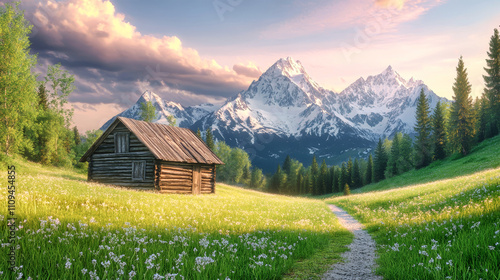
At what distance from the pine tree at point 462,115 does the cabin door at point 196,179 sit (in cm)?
6118

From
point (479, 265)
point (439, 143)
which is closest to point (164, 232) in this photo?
point (479, 265)

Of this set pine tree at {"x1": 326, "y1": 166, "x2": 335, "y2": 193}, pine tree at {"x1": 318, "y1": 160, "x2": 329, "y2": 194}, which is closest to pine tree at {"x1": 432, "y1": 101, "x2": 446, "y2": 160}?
pine tree at {"x1": 326, "y1": 166, "x2": 335, "y2": 193}

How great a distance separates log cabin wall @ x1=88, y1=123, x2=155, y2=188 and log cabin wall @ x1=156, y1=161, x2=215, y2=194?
3.81 ft

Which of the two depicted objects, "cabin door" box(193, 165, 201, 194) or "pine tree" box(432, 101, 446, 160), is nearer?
"cabin door" box(193, 165, 201, 194)

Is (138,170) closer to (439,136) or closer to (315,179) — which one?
(439,136)

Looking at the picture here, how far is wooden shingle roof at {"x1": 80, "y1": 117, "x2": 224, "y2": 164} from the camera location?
30844mm

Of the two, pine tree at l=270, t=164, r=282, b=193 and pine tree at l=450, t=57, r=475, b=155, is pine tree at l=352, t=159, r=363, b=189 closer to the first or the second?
pine tree at l=270, t=164, r=282, b=193

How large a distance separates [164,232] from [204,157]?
28785mm

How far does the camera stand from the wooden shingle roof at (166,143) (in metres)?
30.8

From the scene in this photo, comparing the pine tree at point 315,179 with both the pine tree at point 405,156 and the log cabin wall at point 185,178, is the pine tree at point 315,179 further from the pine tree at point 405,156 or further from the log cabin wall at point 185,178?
the log cabin wall at point 185,178

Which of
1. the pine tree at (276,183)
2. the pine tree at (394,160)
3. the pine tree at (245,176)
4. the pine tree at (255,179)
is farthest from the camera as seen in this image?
the pine tree at (255,179)

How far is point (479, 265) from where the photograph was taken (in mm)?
4523

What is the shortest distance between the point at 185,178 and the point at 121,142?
27.9 ft

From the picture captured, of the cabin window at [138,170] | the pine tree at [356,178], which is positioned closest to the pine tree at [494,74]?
the pine tree at [356,178]
